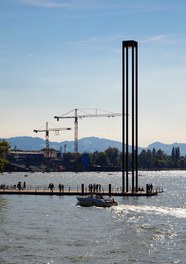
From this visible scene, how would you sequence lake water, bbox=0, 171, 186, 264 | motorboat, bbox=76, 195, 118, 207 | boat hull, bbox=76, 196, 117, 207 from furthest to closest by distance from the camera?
motorboat, bbox=76, 195, 118, 207, boat hull, bbox=76, 196, 117, 207, lake water, bbox=0, 171, 186, 264

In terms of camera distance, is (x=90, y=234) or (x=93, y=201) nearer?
(x=90, y=234)

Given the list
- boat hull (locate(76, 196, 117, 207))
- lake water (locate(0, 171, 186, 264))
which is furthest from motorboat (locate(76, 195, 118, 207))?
lake water (locate(0, 171, 186, 264))

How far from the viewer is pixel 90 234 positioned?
67562 millimetres

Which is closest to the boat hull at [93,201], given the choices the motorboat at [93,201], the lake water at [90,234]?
the motorboat at [93,201]

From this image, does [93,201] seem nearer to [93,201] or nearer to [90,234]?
[93,201]

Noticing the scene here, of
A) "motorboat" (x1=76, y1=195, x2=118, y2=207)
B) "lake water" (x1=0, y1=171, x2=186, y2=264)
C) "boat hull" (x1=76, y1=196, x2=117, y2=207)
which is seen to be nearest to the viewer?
"lake water" (x1=0, y1=171, x2=186, y2=264)

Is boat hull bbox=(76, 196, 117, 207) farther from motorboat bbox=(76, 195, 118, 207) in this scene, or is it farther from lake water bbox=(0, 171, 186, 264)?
lake water bbox=(0, 171, 186, 264)

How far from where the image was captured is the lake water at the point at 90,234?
54.5 m

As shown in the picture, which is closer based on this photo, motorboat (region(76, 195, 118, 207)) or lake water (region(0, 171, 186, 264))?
lake water (region(0, 171, 186, 264))

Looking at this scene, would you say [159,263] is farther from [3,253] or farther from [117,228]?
[117,228]

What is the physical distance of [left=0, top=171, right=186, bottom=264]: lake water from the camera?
54.5 m

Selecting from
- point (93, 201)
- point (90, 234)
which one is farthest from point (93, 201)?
point (90, 234)

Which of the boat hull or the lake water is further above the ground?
the boat hull

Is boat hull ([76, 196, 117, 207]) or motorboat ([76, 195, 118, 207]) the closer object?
boat hull ([76, 196, 117, 207])
